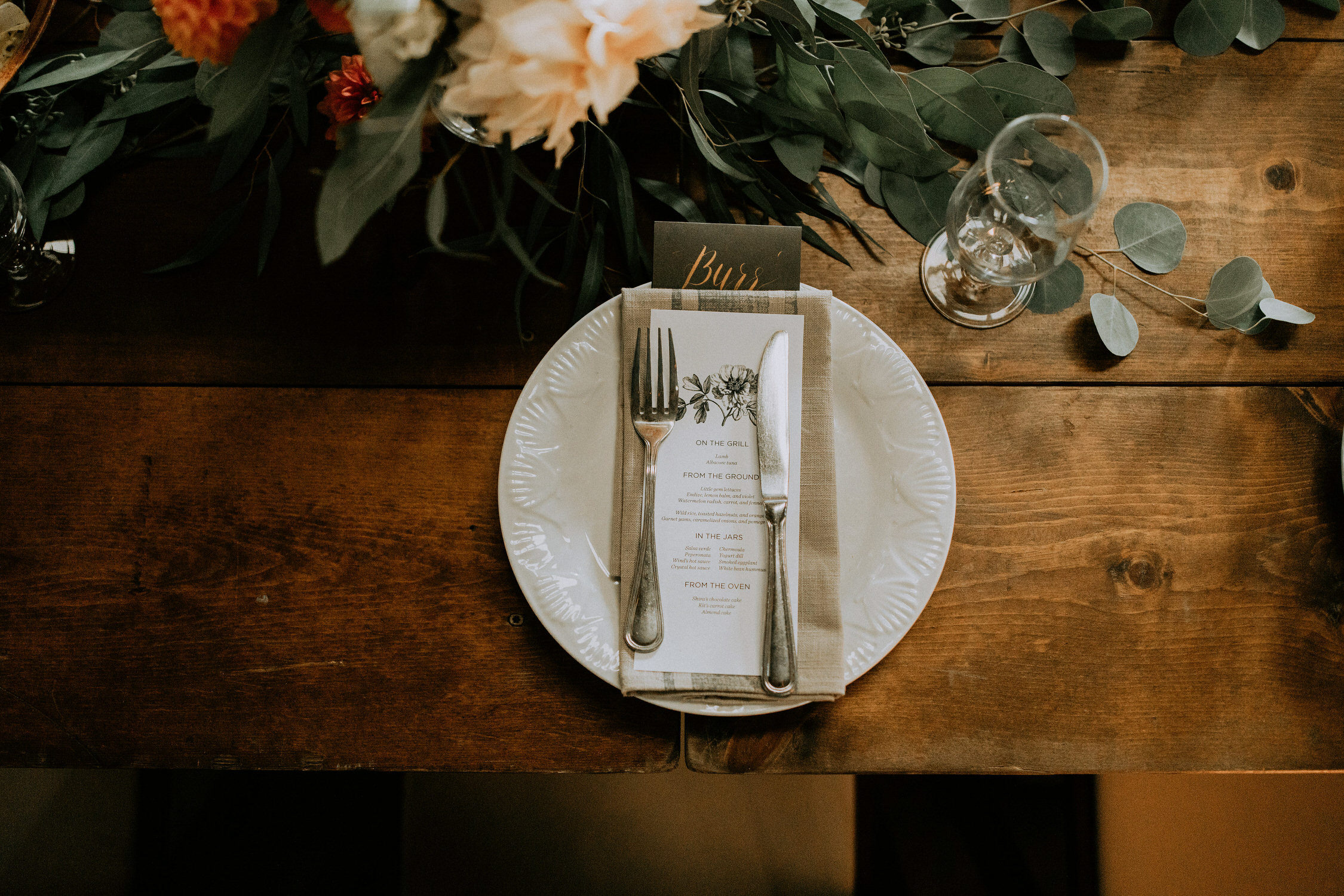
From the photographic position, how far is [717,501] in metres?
0.60

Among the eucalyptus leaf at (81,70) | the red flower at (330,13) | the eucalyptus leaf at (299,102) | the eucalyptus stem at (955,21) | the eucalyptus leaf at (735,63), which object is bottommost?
the red flower at (330,13)

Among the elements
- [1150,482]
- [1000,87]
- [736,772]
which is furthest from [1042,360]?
[736,772]

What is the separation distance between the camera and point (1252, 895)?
0.88 metres

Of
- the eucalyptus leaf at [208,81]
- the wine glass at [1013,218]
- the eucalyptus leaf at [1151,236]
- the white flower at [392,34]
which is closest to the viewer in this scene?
the white flower at [392,34]

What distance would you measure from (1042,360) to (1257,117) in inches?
13.1

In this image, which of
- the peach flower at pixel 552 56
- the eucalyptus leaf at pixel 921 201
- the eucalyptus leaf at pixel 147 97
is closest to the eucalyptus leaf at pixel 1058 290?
the eucalyptus leaf at pixel 921 201

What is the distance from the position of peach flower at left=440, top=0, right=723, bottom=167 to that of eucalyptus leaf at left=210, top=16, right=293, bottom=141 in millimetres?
113

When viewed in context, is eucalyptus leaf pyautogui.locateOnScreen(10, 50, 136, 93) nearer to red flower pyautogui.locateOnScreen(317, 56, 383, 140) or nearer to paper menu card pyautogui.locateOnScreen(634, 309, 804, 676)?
red flower pyautogui.locateOnScreen(317, 56, 383, 140)

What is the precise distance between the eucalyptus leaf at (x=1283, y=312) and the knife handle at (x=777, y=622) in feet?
1.56

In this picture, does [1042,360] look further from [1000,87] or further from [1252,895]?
[1252,895]

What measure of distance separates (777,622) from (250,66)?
48 cm

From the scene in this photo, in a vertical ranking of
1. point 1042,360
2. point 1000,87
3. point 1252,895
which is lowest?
point 1252,895

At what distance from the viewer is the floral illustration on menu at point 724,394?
605 mm

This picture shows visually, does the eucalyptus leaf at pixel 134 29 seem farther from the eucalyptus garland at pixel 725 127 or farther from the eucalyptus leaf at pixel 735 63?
the eucalyptus leaf at pixel 735 63
